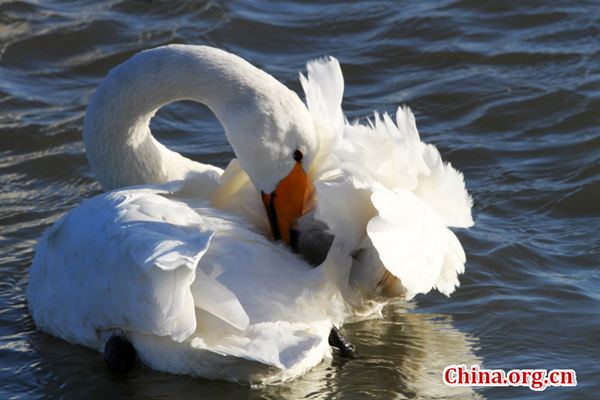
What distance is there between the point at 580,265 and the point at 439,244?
5.52ft

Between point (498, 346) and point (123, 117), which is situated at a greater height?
point (123, 117)

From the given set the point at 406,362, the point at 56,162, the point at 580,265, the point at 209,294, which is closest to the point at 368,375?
the point at 406,362

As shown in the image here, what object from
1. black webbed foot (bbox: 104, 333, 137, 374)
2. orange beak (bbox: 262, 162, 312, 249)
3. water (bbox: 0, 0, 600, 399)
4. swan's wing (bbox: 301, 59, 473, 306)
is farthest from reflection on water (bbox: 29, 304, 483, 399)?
orange beak (bbox: 262, 162, 312, 249)

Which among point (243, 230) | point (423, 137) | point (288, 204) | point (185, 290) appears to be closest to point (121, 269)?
point (185, 290)

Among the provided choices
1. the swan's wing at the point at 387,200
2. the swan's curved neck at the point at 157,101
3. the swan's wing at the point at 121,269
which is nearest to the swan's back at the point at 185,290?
the swan's wing at the point at 121,269

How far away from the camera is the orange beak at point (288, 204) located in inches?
177

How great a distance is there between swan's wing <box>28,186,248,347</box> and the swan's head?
1.75 feet

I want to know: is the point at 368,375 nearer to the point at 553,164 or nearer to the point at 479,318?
the point at 479,318

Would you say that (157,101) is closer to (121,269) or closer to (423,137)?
(121,269)

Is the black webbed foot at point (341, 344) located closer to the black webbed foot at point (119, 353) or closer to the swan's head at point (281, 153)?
the swan's head at point (281, 153)

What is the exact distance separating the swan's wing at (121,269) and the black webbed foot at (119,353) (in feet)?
0.29

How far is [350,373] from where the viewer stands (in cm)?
429

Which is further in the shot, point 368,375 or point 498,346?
point 498,346

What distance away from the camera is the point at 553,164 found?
673cm
